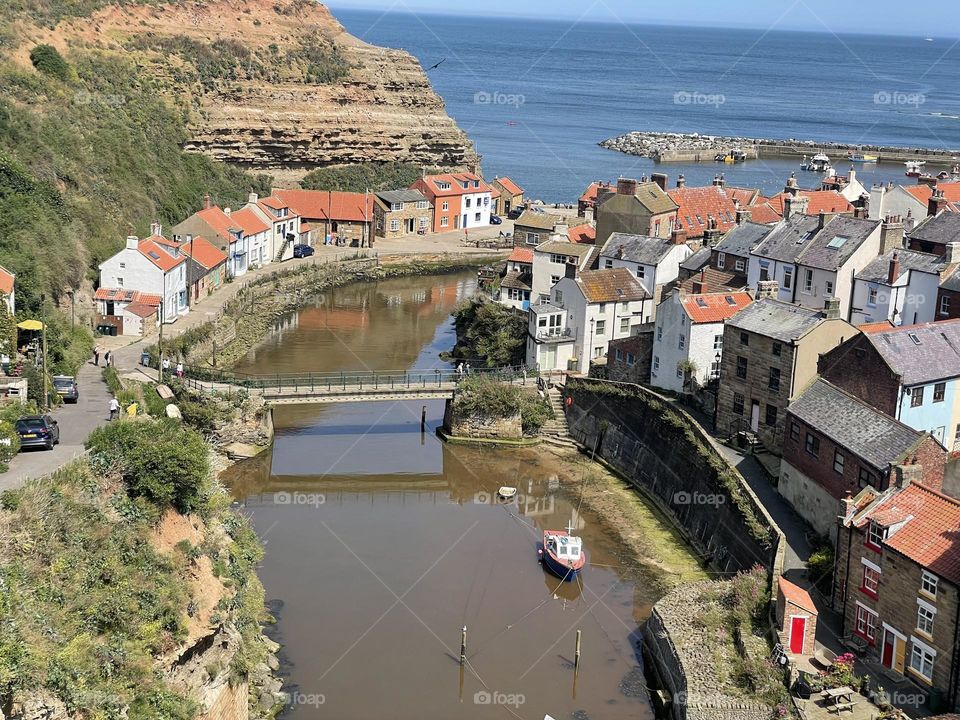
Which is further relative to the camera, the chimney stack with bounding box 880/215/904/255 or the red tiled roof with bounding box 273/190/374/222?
the red tiled roof with bounding box 273/190/374/222

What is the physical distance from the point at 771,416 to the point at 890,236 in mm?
11797

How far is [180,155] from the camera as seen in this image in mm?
Result: 90062

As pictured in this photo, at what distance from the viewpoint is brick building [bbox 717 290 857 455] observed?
140ft

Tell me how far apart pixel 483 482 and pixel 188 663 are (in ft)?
66.2

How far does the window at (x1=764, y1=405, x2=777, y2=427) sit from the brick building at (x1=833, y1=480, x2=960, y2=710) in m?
9.95

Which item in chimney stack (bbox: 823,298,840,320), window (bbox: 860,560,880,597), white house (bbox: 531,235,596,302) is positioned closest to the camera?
window (bbox: 860,560,880,597)

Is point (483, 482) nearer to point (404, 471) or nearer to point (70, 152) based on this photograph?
point (404, 471)

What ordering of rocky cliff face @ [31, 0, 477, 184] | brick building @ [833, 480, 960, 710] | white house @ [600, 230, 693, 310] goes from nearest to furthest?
1. brick building @ [833, 480, 960, 710]
2. white house @ [600, 230, 693, 310]
3. rocky cliff face @ [31, 0, 477, 184]

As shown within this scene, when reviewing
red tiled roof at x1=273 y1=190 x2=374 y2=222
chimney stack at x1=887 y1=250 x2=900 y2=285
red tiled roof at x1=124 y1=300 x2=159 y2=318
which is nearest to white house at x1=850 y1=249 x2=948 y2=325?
chimney stack at x1=887 y1=250 x2=900 y2=285

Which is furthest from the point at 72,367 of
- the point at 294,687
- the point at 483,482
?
the point at 294,687

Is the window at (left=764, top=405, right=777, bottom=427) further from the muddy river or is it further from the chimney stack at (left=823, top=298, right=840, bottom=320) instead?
the muddy river

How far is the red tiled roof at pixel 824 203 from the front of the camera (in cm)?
6825

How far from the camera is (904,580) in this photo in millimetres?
29922

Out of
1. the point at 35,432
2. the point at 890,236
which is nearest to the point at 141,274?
the point at 35,432
